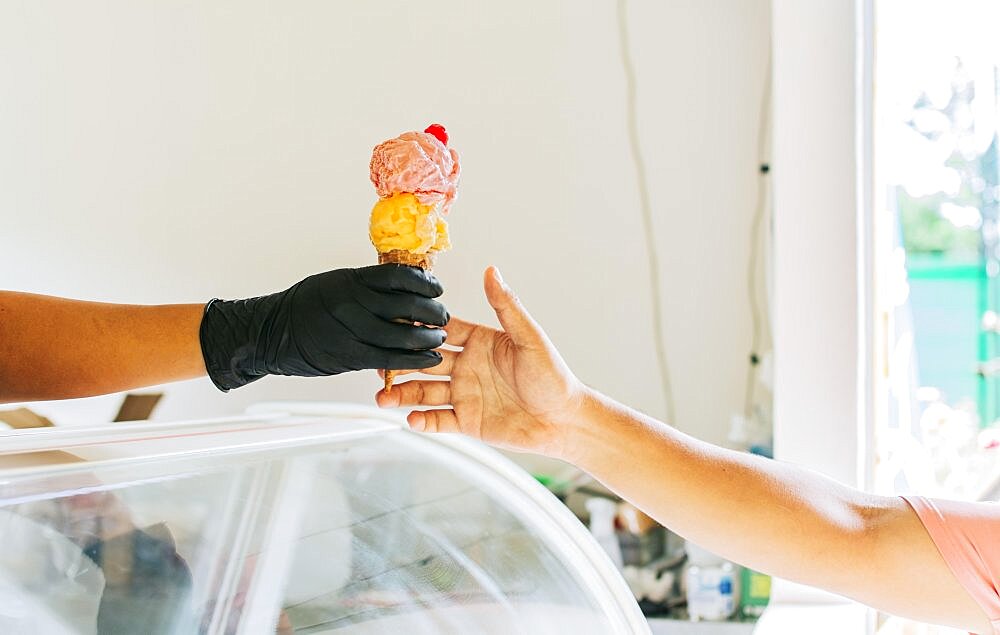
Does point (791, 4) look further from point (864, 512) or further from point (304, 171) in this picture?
point (304, 171)

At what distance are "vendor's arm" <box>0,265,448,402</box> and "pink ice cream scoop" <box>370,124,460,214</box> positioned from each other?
0.35 ft

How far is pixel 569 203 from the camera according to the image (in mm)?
3348

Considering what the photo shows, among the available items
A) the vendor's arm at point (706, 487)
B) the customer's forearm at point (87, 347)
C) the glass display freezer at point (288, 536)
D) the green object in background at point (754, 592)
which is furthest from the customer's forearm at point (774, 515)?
the green object in background at point (754, 592)

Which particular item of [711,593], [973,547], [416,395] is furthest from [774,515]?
[711,593]

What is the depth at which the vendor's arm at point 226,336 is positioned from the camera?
1.18m

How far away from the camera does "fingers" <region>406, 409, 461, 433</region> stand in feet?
4.18

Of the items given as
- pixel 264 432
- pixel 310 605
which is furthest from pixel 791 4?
pixel 310 605

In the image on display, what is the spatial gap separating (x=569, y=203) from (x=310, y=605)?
96.9 inches

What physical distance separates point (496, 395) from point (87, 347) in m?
0.64

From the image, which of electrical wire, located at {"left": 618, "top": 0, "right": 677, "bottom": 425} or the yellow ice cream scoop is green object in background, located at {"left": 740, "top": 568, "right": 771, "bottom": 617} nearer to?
electrical wire, located at {"left": 618, "top": 0, "right": 677, "bottom": 425}

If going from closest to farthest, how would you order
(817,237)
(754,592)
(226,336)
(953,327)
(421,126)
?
(226,336), (817,237), (754,592), (421,126), (953,327)

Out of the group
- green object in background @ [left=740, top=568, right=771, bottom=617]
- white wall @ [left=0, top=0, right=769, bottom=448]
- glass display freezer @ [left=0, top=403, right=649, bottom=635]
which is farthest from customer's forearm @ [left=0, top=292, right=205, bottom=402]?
green object in background @ [left=740, top=568, right=771, bottom=617]

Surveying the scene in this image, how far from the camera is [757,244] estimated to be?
320 cm

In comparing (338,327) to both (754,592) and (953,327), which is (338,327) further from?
(953,327)
